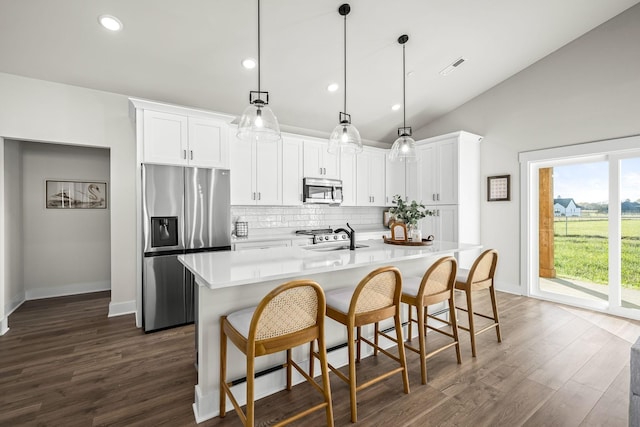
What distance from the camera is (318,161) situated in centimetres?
505

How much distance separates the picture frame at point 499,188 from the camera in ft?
15.2

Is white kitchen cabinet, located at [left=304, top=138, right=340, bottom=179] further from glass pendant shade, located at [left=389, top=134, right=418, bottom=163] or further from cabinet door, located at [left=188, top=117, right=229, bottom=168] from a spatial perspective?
glass pendant shade, located at [left=389, top=134, right=418, bottom=163]

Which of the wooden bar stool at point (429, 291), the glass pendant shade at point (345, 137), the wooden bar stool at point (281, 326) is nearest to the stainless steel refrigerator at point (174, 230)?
the glass pendant shade at point (345, 137)

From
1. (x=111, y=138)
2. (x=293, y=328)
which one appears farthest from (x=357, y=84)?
(x=293, y=328)

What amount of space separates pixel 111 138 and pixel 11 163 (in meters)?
1.36

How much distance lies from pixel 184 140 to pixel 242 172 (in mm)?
937

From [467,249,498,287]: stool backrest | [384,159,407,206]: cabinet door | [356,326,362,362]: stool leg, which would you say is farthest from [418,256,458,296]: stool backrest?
[384,159,407,206]: cabinet door

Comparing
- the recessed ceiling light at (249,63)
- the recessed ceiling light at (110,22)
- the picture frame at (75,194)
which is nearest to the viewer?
the recessed ceiling light at (110,22)

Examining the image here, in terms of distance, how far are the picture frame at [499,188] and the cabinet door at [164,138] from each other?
14.9ft

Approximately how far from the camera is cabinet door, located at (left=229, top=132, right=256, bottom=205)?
13.9 feet

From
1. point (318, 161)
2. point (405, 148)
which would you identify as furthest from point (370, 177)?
point (405, 148)

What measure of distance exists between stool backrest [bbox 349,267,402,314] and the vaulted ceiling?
2.53 metres

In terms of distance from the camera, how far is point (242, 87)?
3812mm

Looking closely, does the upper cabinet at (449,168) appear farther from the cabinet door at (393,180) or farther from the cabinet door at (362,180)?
the cabinet door at (362,180)
